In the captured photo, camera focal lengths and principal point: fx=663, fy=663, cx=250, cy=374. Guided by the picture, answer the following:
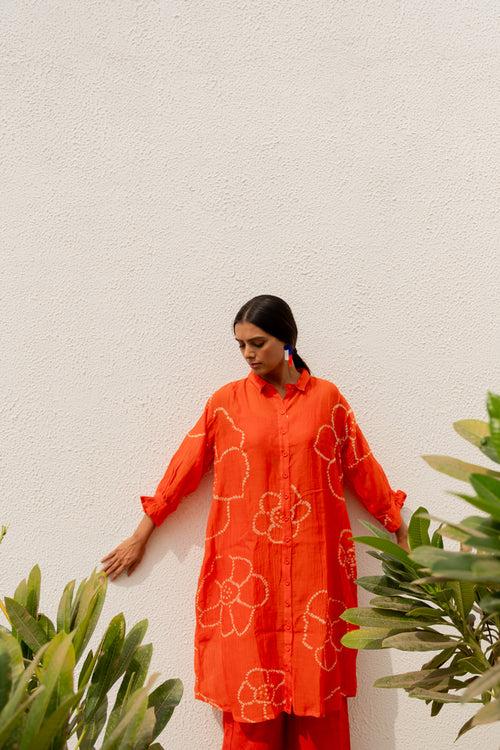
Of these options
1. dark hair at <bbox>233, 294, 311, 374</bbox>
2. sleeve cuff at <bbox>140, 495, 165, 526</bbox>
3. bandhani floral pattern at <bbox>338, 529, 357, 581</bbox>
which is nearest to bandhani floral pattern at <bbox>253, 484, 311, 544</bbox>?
bandhani floral pattern at <bbox>338, 529, 357, 581</bbox>

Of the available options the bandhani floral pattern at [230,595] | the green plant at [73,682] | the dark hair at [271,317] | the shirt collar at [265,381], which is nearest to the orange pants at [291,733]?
the bandhani floral pattern at [230,595]

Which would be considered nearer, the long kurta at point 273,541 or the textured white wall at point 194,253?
the long kurta at point 273,541

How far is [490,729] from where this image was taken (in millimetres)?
2066

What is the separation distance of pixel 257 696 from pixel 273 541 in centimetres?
41

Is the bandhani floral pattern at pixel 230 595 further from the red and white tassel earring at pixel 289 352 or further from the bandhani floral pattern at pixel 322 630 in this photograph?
the red and white tassel earring at pixel 289 352

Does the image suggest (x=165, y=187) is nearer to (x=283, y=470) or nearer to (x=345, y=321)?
(x=345, y=321)

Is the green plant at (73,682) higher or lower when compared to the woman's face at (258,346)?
lower

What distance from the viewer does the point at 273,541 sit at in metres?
1.83

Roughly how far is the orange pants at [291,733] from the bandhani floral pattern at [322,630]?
0.19 meters

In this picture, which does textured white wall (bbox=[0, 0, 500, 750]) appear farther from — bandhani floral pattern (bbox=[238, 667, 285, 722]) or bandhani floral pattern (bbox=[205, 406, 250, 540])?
bandhani floral pattern (bbox=[238, 667, 285, 722])

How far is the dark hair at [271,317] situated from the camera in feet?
5.96

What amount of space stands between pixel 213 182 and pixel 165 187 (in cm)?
15

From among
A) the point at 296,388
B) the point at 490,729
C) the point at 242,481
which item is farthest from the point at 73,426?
the point at 490,729

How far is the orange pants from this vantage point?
1824mm
